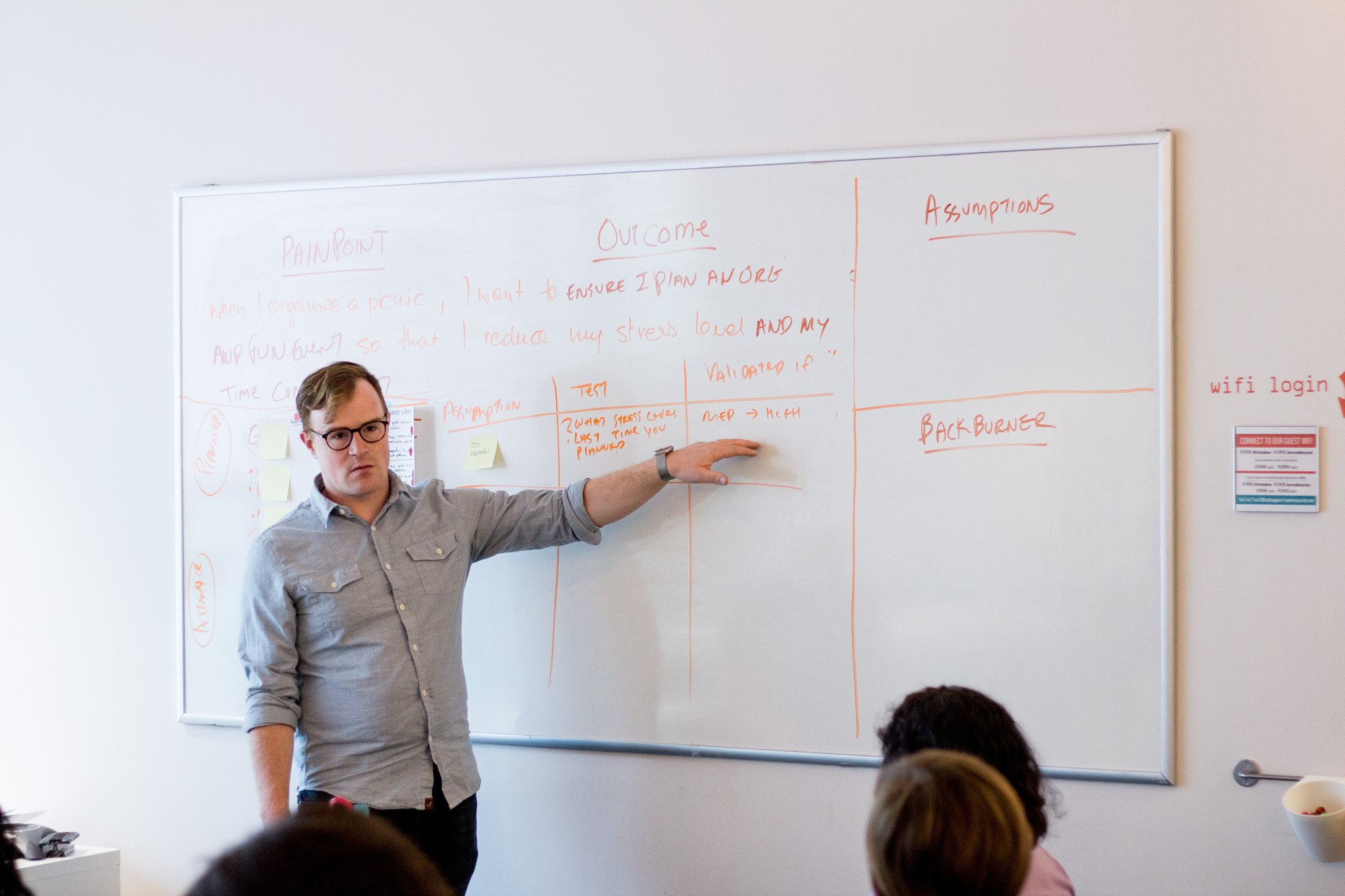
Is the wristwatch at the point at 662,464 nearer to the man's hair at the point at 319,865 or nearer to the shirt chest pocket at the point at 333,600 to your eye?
the shirt chest pocket at the point at 333,600

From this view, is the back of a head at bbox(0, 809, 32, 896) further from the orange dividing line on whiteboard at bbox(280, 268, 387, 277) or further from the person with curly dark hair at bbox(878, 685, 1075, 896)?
the orange dividing line on whiteboard at bbox(280, 268, 387, 277)

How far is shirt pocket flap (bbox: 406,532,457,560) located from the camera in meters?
1.88

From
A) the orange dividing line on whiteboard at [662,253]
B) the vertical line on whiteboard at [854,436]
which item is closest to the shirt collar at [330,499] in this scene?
the orange dividing line on whiteboard at [662,253]

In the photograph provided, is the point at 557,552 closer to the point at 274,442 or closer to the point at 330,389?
the point at 330,389

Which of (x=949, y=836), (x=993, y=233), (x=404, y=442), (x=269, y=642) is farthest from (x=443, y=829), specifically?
(x=993, y=233)

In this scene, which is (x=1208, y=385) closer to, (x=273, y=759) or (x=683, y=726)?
(x=683, y=726)

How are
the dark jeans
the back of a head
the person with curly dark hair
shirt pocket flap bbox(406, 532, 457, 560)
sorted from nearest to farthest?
the back of a head
the person with curly dark hair
the dark jeans
shirt pocket flap bbox(406, 532, 457, 560)

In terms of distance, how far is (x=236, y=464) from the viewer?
2285 mm

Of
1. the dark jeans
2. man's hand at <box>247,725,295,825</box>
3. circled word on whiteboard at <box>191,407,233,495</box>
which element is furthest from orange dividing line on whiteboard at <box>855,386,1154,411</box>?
circled word on whiteboard at <box>191,407,233,495</box>

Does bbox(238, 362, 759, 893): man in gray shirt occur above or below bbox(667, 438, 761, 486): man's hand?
below

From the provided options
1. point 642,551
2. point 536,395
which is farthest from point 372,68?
point 642,551

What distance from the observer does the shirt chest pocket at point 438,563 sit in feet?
6.16

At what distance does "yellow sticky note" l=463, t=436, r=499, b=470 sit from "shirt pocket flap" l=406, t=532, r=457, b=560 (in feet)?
0.87

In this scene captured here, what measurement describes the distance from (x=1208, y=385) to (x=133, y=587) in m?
2.56
